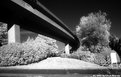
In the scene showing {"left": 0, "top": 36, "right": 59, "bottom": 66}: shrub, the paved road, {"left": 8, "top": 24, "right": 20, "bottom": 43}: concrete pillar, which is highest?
{"left": 8, "top": 24, "right": 20, "bottom": 43}: concrete pillar

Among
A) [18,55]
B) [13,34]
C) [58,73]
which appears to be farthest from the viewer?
[13,34]

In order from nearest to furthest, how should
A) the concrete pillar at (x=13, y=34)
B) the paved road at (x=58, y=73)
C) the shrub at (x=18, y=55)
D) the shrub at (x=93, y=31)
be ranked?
the paved road at (x=58, y=73) → the shrub at (x=18, y=55) → the concrete pillar at (x=13, y=34) → the shrub at (x=93, y=31)

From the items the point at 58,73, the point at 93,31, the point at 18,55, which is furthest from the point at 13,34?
the point at 93,31

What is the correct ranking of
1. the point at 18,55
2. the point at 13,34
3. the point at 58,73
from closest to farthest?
the point at 58,73, the point at 18,55, the point at 13,34

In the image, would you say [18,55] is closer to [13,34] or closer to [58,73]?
[58,73]

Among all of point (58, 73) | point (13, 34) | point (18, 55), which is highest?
point (13, 34)

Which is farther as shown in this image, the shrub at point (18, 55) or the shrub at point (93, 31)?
the shrub at point (93, 31)

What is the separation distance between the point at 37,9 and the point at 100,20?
63.3 ft

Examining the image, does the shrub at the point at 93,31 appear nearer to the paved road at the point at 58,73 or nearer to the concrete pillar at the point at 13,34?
the concrete pillar at the point at 13,34

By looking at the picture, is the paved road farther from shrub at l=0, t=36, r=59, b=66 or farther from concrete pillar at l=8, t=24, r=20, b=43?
concrete pillar at l=8, t=24, r=20, b=43

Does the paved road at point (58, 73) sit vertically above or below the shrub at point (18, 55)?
below

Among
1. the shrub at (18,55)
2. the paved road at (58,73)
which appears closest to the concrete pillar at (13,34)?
the shrub at (18,55)

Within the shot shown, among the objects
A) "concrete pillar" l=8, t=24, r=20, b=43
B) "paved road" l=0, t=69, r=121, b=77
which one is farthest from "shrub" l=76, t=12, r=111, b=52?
"paved road" l=0, t=69, r=121, b=77

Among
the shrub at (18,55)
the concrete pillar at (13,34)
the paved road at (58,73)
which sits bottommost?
the paved road at (58,73)
